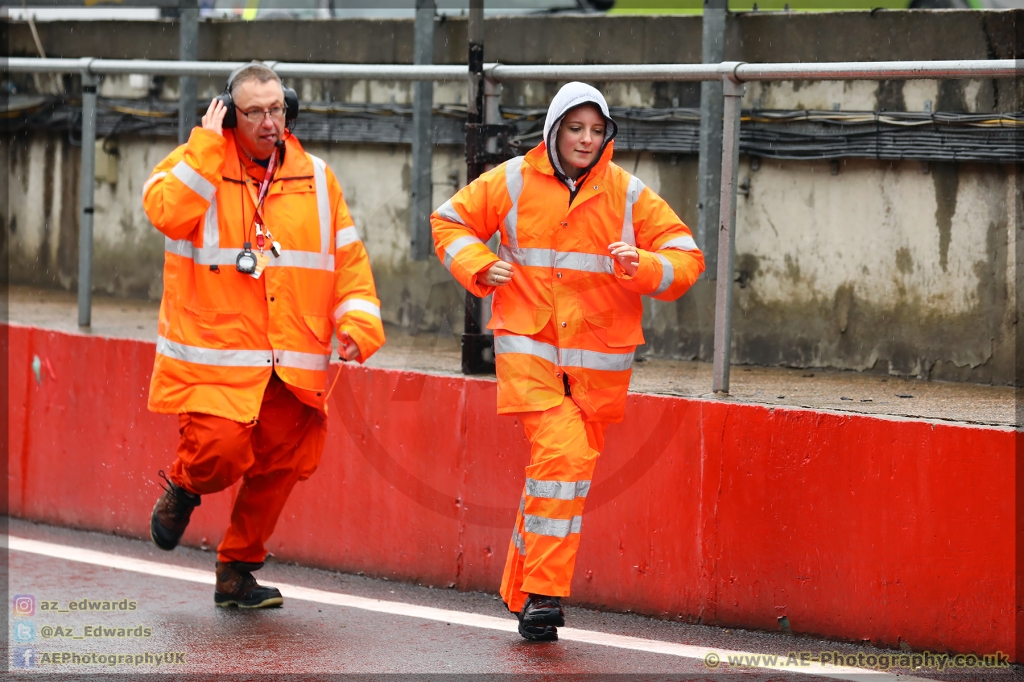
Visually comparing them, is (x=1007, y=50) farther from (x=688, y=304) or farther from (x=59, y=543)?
(x=59, y=543)

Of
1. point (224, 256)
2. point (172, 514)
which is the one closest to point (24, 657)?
point (172, 514)

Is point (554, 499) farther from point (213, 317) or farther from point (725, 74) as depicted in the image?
point (725, 74)

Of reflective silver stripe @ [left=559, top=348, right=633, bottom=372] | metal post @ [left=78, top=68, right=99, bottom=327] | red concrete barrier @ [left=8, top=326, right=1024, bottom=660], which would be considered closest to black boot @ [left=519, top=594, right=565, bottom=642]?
red concrete barrier @ [left=8, top=326, right=1024, bottom=660]

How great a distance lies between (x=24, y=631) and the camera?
564 cm

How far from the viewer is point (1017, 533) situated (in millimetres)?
5238

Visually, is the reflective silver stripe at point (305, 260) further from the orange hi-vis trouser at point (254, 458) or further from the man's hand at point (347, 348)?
the orange hi-vis trouser at point (254, 458)

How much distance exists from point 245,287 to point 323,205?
47 cm

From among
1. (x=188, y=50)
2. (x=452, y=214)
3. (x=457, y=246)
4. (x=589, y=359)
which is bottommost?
(x=589, y=359)

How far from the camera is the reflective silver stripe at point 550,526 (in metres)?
5.49

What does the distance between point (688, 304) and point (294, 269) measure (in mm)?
1942

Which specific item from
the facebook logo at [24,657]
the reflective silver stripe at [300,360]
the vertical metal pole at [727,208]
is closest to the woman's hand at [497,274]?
the reflective silver stripe at [300,360]

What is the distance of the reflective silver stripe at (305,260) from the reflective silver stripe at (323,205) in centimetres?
3

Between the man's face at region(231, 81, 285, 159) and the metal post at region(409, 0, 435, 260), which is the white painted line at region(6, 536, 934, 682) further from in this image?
the metal post at region(409, 0, 435, 260)

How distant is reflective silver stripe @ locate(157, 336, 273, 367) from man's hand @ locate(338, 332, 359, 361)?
11.1 inches
